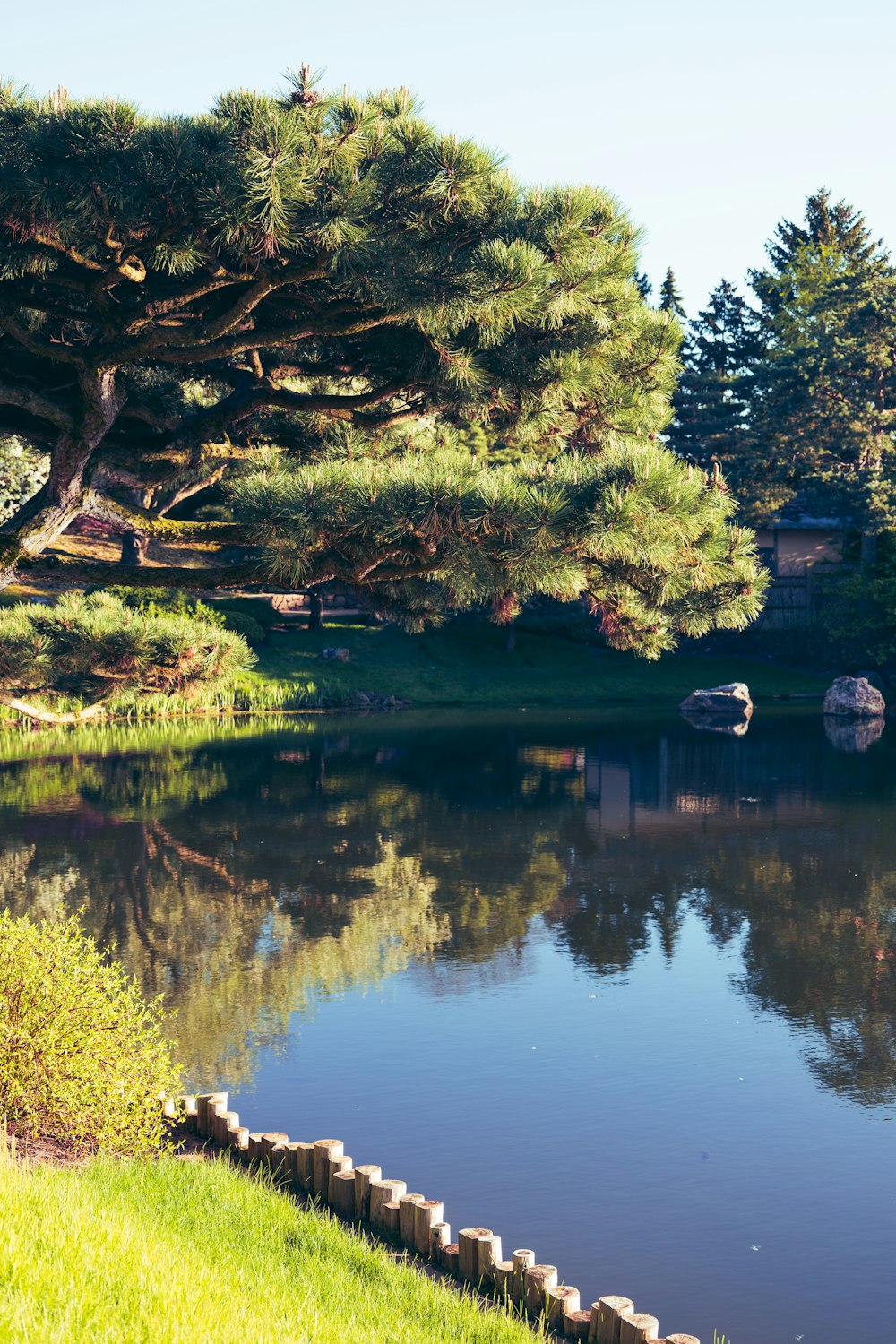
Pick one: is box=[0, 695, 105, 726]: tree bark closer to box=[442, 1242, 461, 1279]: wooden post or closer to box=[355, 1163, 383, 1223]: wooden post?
box=[355, 1163, 383, 1223]: wooden post

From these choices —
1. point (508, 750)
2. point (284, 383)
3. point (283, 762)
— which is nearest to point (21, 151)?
point (284, 383)

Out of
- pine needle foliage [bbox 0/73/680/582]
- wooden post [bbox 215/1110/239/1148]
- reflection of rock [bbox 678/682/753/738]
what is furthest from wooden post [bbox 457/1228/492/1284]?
reflection of rock [bbox 678/682/753/738]

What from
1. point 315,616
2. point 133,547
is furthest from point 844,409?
point 133,547

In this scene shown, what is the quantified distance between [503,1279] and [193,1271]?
63.7 inches

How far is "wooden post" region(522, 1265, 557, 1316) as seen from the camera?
5867mm

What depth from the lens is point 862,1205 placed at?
7754 mm

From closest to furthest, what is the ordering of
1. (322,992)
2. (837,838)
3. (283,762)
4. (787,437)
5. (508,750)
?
(322,992) < (837,838) < (283,762) < (508,750) < (787,437)

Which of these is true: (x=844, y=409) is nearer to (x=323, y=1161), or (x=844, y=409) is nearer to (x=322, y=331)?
(x=322, y=331)

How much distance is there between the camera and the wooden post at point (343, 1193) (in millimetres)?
6926

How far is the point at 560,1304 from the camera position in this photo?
19.0 ft

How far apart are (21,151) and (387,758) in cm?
2013

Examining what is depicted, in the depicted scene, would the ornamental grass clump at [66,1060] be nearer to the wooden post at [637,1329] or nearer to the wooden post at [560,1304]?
the wooden post at [560,1304]

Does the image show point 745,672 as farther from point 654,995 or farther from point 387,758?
point 654,995

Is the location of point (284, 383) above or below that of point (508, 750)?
above
